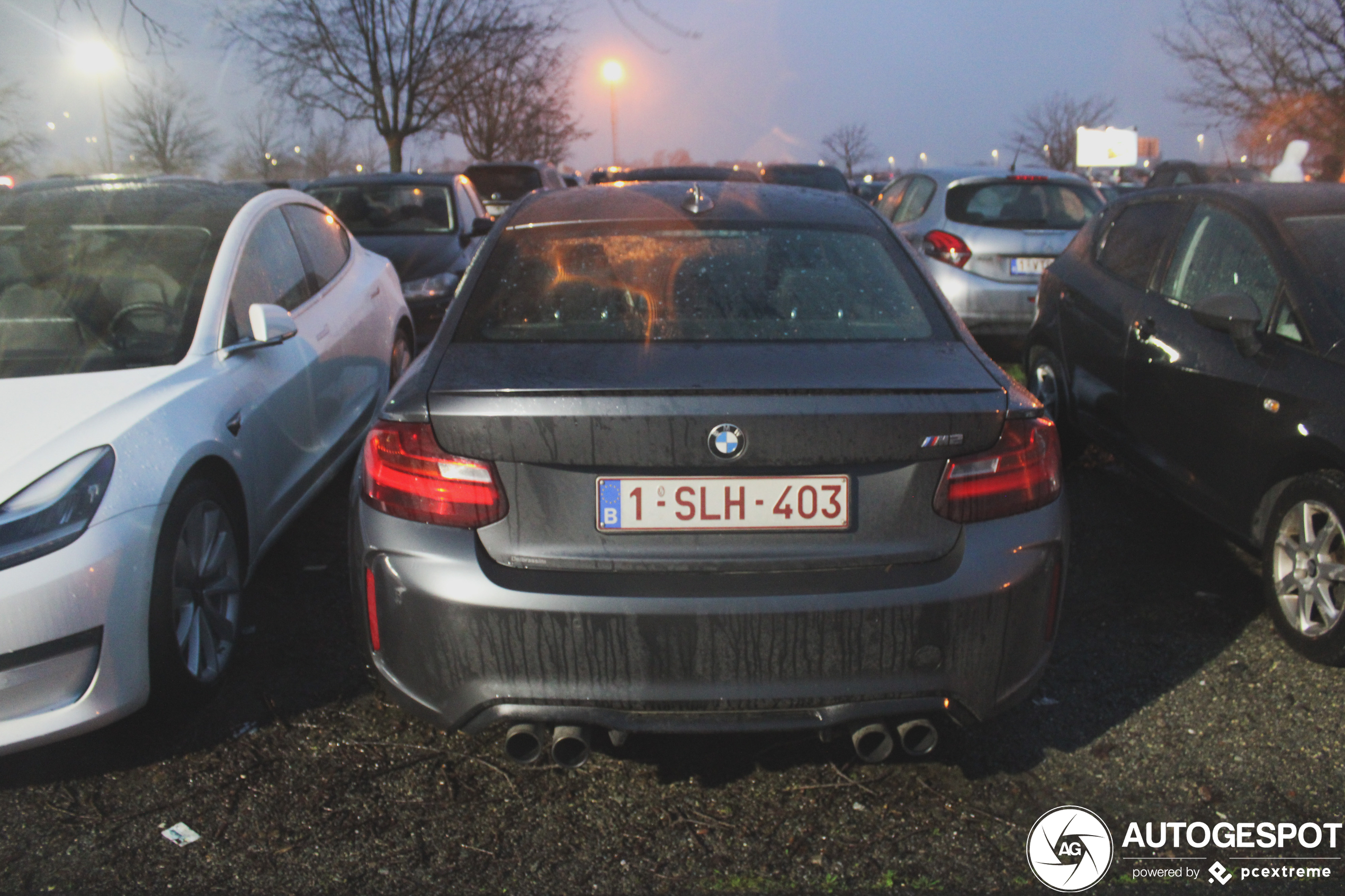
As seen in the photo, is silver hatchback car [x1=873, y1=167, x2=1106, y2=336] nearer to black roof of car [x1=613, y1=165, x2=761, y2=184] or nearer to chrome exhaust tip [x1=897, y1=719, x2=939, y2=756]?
black roof of car [x1=613, y1=165, x2=761, y2=184]

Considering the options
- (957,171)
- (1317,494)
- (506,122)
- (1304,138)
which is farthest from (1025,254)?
(506,122)

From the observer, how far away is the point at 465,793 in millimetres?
2842

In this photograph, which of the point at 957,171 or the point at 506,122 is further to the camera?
the point at 506,122

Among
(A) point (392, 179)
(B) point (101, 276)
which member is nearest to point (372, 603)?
(B) point (101, 276)

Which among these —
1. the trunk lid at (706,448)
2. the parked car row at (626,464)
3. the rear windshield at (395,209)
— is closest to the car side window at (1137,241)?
the parked car row at (626,464)

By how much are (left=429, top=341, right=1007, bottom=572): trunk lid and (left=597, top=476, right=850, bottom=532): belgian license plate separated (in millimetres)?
19

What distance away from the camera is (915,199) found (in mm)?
9688

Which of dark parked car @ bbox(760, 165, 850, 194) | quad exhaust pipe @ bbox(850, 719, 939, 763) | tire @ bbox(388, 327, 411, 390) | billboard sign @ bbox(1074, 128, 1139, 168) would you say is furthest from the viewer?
billboard sign @ bbox(1074, 128, 1139, 168)

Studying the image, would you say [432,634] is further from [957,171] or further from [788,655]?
[957,171]

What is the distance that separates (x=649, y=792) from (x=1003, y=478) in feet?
4.05

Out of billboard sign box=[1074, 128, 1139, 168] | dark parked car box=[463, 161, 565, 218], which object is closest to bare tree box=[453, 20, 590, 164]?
dark parked car box=[463, 161, 565, 218]

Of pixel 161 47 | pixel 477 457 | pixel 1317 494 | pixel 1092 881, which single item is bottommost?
pixel 1092 881

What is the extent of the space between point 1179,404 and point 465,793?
125 inches

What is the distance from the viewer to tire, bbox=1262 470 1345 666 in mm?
3414
